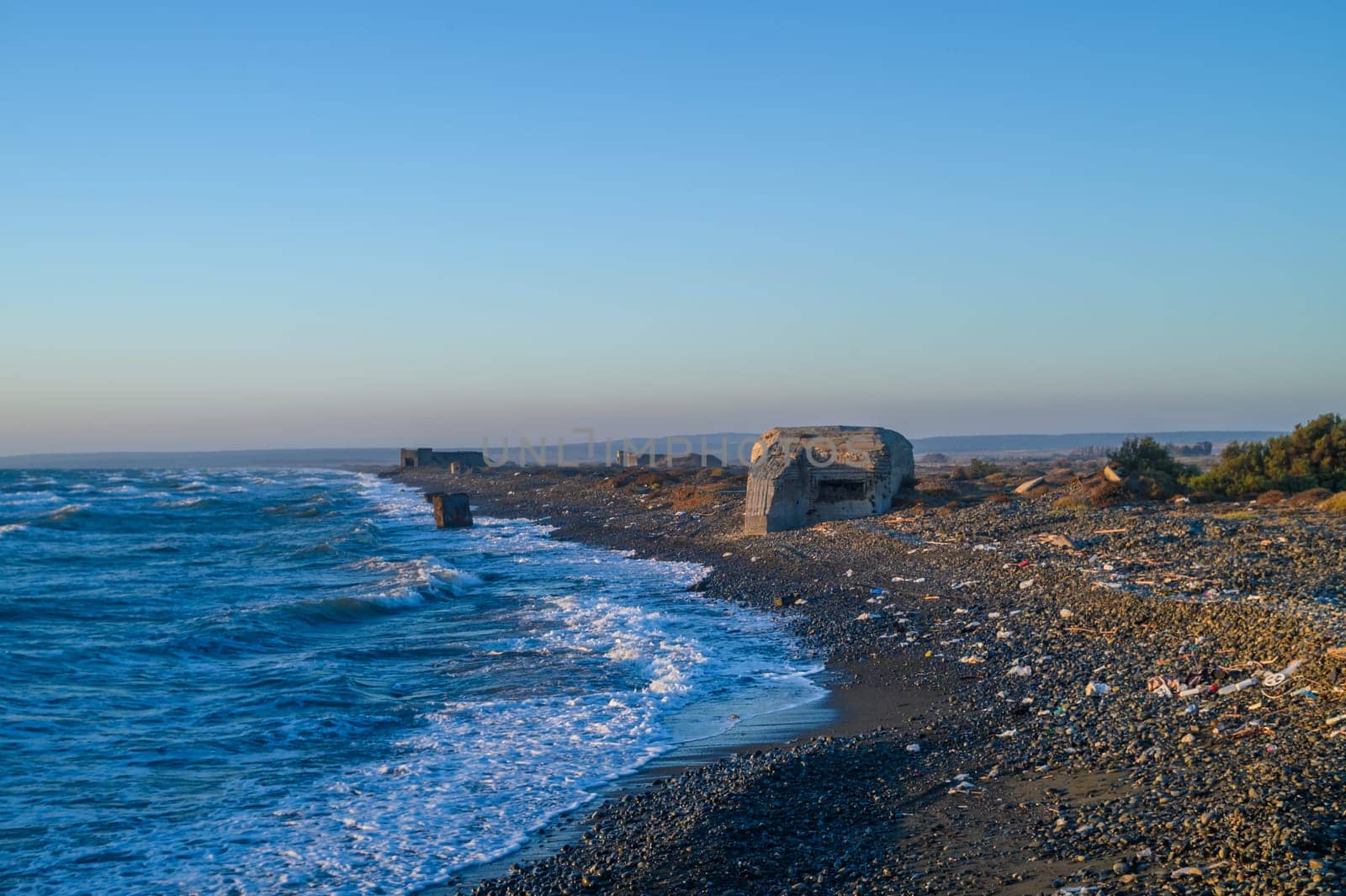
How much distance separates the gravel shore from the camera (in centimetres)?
544

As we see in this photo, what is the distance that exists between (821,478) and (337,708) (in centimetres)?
1615

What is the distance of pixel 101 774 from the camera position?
8.57 meters

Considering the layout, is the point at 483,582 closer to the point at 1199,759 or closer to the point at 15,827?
the point at 15,827

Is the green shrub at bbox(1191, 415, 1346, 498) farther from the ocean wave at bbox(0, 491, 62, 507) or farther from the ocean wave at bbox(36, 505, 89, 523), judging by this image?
the ocean wave at bbox(0, 491, 62, 507)

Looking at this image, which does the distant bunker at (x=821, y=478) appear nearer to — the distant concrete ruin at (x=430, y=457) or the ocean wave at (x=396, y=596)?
the ocean wave at (x=396, y=596)

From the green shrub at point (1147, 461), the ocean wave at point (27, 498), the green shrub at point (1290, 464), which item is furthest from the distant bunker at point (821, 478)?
the ocean wave at point (27, 498)

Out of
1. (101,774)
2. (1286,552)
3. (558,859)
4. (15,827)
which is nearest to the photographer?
(558,859)

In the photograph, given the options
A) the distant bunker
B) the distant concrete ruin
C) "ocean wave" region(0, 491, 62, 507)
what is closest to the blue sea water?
the distant bunker

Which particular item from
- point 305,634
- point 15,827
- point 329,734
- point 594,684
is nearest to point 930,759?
point 594,684

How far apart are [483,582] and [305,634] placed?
19.0ft

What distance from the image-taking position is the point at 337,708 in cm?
1074

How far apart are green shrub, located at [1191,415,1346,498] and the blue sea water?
501 inches

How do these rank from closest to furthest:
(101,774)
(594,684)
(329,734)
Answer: (101,774) < (329,734) < (594,684)

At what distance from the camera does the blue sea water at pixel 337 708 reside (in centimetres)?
696
